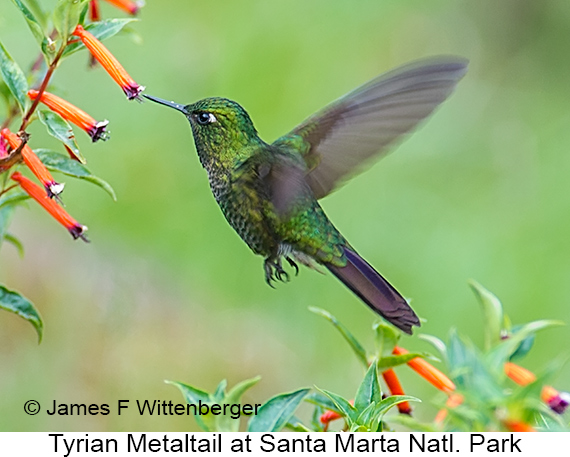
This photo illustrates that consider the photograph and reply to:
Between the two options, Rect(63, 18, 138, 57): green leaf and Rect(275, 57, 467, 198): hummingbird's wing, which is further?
Rect(275, 57, 467, 198): hummingbird's wing

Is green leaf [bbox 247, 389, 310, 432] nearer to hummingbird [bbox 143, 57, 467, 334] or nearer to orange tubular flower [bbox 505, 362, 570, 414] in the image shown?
hummingbird [bbox 143, 57, 467, 334]

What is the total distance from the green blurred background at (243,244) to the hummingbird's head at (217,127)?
7.66 feet

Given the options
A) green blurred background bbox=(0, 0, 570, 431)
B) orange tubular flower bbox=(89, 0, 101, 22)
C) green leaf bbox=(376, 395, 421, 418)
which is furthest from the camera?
green blurred background bbox=(0, 0, 570, 431)

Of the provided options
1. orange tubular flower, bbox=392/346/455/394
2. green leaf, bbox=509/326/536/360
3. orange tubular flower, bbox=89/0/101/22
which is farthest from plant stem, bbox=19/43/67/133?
green leaf, bbox=509/326/536/360

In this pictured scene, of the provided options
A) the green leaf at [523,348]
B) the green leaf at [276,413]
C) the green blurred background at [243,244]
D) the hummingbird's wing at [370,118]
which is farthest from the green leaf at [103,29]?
the green blurred background at [243,244]

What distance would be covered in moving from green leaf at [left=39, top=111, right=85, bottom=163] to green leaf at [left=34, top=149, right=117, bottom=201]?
107mm

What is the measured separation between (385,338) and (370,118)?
2.75ft

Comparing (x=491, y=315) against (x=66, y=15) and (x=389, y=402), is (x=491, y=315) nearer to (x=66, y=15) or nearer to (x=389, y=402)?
(x=389, y=402)

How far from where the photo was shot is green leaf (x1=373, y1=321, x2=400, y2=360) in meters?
2.58

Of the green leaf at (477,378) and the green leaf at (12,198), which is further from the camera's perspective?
the green leaf at (12,198)

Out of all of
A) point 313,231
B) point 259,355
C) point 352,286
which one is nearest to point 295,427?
point 352,286

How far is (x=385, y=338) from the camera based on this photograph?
258 centimetres

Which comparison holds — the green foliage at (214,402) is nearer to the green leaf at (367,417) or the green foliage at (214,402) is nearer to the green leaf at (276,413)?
the green leaf at (276,413)

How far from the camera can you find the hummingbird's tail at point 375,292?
9.25 ft
